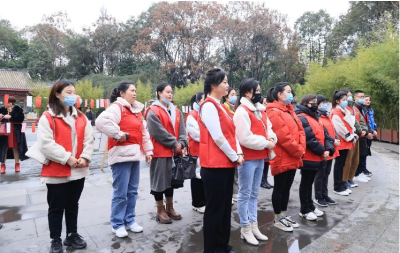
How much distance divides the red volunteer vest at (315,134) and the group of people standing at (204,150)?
0.04 feet

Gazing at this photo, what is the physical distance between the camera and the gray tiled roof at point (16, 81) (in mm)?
29984

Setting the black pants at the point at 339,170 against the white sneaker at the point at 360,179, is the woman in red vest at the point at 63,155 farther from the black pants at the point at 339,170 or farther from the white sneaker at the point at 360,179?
the white sneaker at the point at 360,179

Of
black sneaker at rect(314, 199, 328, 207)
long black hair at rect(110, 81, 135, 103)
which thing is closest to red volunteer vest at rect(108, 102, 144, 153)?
long black hair at rect(110, 81, 135, 103)

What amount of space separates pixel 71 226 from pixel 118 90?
1.51 m

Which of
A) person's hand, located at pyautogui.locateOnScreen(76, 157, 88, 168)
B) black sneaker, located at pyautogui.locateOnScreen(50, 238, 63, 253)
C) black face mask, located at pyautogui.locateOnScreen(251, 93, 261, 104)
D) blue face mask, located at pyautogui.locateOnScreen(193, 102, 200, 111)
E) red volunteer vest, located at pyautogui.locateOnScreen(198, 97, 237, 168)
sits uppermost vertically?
black face mask, located at pyautogui.locateOnScreen(251, 93, 261, 104)

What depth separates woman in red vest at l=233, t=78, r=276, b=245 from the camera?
2979 mm

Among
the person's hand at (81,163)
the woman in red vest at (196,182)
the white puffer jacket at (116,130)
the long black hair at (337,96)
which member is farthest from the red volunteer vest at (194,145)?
the long black hair at (337,96)

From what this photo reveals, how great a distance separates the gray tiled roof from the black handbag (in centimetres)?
3046

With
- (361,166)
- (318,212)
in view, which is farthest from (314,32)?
(318,212)

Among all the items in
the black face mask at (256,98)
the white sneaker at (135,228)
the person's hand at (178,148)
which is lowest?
the white sneaker at (135,228)

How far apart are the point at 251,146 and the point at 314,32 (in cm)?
3280

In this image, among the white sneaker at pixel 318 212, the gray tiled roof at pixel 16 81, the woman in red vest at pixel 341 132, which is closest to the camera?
the white sneaker at pixel 318 212

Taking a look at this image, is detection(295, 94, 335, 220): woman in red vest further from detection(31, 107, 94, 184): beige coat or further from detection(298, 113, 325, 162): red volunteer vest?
detection(31, 107, 94, 184): beige coat

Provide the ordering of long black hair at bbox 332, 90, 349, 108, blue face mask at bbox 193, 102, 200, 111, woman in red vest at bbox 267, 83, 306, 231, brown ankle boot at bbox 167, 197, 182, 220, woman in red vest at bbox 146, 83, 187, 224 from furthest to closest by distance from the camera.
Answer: long black hair at bbox 332, 90, 349, 108 < blue face mask at bbox 193, 102, 200, 111 < brown ankle boot at bbox 167, 197, 182, 220 < woman in red vest at bbox 146, 83, 187, 224 < woman in red vest at bbox 267, 83, 306, 231
